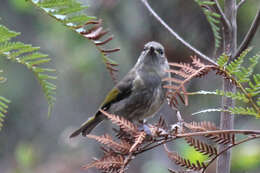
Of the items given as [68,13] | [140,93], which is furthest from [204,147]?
[140,93]

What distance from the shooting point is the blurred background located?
4582 millimetres

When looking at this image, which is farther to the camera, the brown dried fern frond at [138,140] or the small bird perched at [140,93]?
the small bird perched at [140,93]

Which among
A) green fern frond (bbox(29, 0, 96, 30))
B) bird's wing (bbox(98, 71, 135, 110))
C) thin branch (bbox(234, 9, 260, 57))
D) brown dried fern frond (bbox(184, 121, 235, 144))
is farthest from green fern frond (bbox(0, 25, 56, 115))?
bird's wing (bbox(98, 71, 135, 110))

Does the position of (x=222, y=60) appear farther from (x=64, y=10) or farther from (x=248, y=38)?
(x=248, y=38)

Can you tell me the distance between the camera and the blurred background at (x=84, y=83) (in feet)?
15.0

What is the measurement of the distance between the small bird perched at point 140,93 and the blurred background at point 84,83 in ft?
1.37

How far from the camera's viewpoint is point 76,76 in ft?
27.0

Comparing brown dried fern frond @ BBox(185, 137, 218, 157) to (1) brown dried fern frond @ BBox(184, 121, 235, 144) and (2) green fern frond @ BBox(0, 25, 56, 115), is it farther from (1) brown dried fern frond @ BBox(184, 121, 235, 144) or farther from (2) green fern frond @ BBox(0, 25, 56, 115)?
(2) green fern frond @ BBox(0, 25, 56, 115)

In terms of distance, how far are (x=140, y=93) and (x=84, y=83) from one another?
208 inches

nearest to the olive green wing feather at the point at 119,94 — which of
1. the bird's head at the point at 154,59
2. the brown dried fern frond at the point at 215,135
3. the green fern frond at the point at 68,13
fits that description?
the bird's head at the point at 154,59

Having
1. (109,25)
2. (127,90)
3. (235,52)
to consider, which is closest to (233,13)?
(235,52)

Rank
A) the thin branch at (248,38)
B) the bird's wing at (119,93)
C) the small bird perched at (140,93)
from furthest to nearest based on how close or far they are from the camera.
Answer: the bird's wing at (119,93), the small bird perched at (140,93), the thin branch at (248,38)

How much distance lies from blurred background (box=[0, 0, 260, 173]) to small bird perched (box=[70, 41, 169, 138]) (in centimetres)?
42

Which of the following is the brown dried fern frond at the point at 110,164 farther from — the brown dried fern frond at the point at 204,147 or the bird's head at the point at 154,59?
the bird's head at the point at 154,59
